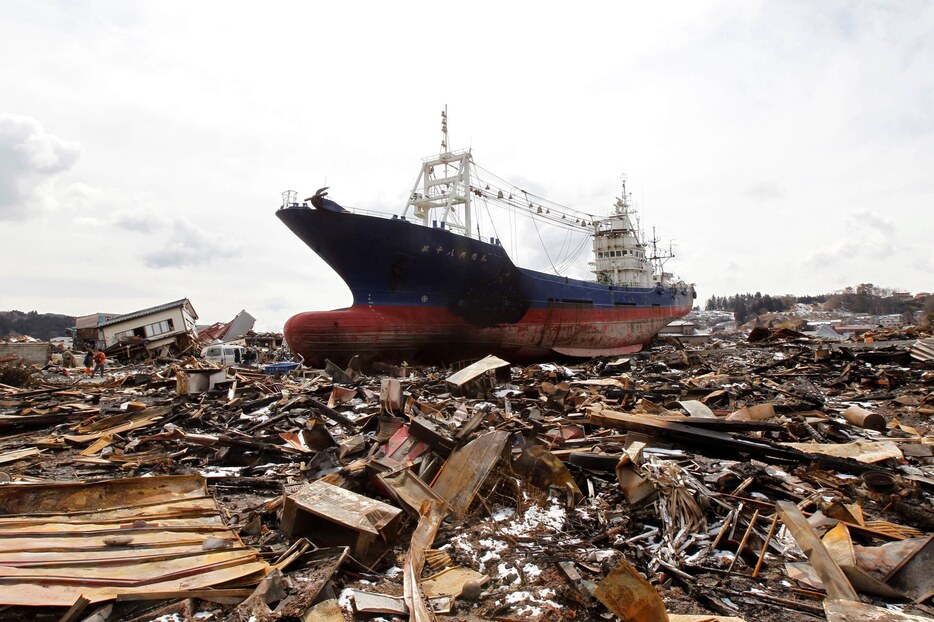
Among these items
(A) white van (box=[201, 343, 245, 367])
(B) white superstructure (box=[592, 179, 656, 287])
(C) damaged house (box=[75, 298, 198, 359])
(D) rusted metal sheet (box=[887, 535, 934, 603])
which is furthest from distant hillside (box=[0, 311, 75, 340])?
(D) rusted metal sheet (box=[887, 535, 934, 603])

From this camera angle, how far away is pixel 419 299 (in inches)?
674

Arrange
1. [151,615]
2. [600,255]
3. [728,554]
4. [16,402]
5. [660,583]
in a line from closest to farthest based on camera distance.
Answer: [151,615] < [660,583] < [728,554] < [16,402] < [600,255]

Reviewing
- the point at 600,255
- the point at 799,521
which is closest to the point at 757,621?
the point at 799,521

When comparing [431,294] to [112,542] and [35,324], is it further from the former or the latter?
[35,324]

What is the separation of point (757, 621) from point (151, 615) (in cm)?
372

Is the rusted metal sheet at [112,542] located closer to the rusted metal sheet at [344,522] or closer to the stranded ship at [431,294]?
the rusted metal sheet at [344,522]

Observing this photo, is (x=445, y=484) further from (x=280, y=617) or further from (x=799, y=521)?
(x=799, y=521)

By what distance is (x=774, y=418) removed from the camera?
7.31m

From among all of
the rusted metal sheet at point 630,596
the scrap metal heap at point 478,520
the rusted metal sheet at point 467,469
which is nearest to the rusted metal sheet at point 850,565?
the scrap metal heap at point 478,520

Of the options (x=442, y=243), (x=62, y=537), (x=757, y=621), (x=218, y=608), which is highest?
(x=442, y=243)

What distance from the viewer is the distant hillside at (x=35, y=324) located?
59.3 meters

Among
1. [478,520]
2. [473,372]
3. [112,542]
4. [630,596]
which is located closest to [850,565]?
[630,596]

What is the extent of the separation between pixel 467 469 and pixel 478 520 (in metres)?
0.58

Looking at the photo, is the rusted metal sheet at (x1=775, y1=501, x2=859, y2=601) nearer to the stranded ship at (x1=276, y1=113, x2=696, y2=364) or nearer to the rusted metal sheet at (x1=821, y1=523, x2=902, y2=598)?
the rusted metal sheet at (x1=821, y1=523, x2=902, y2=598)
